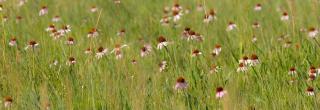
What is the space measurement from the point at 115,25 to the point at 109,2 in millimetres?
939

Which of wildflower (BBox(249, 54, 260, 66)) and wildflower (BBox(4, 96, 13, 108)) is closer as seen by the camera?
wildflower (BBox(4, 96, 13, 108))

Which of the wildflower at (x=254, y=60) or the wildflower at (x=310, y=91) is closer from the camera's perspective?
the wildflower at (x=310, y=91)

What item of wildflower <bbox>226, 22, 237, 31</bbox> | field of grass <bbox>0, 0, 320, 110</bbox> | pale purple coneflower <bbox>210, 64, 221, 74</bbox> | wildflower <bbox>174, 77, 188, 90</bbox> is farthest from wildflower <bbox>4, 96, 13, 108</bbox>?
wildflower <bbox>226, 22, 237, 31</bbox>

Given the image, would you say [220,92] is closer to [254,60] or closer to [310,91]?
[310,91]

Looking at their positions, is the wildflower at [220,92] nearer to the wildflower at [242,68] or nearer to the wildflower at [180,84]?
the wildflower at [180,84]

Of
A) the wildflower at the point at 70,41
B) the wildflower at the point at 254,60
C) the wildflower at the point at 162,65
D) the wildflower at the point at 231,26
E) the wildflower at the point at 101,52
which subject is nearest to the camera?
the wildflower at the point at 254,60

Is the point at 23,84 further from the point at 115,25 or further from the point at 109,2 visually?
the point at 109,2

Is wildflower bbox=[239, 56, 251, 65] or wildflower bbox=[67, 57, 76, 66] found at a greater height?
wildflower bbox=[67, 57, 76, 66]

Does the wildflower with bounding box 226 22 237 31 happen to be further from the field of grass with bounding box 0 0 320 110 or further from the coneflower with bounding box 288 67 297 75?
the coneflower with bounding box 288 67 297 75

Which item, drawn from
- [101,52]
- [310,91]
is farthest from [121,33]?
[310,91]

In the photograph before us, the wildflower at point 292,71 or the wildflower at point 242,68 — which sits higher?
the wildflower at point 242,68

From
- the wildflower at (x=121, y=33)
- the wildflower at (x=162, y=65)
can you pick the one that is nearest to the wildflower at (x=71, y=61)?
the wildflower at (x=162, y=65)

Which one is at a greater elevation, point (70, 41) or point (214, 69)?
point (70, 41)

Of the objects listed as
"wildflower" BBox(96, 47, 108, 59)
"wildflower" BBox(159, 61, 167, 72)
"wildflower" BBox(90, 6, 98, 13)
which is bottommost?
"wildflower" BBox(159, 61, 167, 72)
